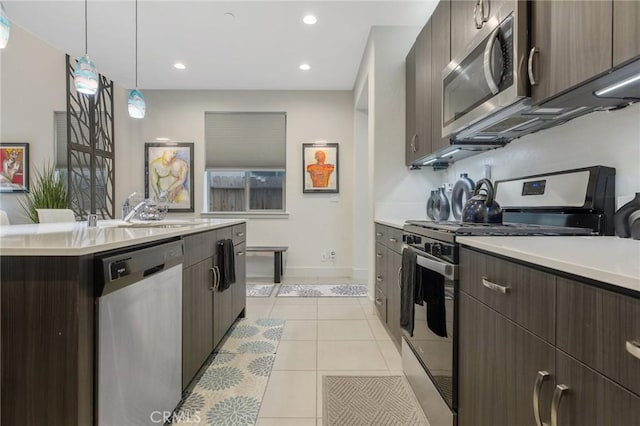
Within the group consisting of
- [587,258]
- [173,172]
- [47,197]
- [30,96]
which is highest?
[30,96]

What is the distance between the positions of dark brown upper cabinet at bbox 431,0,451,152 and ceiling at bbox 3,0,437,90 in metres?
0.86

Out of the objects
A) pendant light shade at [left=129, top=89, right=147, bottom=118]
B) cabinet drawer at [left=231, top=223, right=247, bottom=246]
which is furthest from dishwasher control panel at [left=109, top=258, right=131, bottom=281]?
pendant light shade at [left=129, top=89, right=147, bottom=118]

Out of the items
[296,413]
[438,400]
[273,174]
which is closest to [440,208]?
[438,400]

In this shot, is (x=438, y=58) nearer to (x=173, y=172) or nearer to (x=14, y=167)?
(x=173, y=172)

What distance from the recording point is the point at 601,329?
618 mm

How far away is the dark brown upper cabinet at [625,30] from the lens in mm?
878

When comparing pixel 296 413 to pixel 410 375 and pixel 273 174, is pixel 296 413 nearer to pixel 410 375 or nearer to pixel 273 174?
pixel 410 375

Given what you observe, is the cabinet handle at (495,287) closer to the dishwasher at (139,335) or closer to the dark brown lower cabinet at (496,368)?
the dark brown lower cabinet at (496,368)

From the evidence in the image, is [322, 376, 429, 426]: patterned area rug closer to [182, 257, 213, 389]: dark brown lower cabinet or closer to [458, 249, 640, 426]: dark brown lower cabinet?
[458, 249, 640, 426]: dark brown lower cabinet

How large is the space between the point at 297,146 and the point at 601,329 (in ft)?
15.0

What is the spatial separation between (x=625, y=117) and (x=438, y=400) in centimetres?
142

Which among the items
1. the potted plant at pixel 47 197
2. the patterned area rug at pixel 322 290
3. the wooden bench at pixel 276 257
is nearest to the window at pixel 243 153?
the wooden bench at pixel 276 257

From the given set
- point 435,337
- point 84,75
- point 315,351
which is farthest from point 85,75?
point 435,337

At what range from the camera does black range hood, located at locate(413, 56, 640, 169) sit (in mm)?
1052
